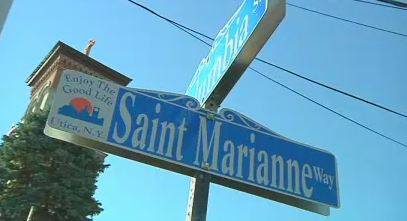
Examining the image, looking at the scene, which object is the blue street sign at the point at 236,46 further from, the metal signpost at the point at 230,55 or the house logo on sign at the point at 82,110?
the house logo on sign at the point at 82,110

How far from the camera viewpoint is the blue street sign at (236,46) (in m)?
3.91

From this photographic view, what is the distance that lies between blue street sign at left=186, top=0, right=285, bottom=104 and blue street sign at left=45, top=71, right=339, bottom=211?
32 cm

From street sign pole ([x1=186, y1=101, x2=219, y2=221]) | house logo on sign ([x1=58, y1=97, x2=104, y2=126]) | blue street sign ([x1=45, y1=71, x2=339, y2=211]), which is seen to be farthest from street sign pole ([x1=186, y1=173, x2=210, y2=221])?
house logo on sign ([x1=58, y1=97, x2=104, y2=126])

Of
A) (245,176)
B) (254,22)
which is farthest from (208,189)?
(254,22)

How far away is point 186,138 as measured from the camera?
12.8 feet

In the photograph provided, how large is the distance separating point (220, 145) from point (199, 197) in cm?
40

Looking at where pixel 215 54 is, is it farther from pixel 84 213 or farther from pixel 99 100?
pixel 84 213

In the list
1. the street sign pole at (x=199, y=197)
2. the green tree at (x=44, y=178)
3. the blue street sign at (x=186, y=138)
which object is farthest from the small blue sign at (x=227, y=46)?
the green tree at (x=44, y=178)

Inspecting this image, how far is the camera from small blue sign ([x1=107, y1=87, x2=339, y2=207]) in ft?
12.5

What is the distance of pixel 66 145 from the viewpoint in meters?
21.9

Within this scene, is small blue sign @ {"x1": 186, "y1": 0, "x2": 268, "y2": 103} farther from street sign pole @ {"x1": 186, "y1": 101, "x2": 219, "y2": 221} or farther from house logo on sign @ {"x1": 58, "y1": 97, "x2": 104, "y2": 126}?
house logo on sign @ {"x1": 58, "y1": 97, "x2": 104, "y2": 126}

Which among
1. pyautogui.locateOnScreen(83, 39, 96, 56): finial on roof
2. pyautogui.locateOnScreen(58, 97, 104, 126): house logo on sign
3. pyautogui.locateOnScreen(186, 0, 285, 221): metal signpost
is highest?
pyautogui.locateOnScreen(83, 39, 96, 56): finial on roof

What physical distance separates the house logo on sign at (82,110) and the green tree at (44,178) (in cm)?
1740

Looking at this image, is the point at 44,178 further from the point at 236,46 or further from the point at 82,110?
the point at 82,110
